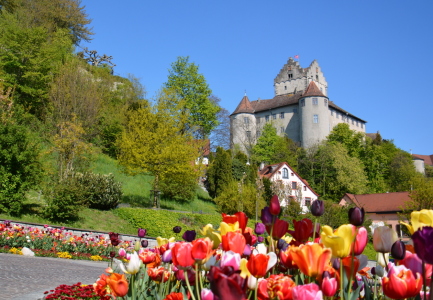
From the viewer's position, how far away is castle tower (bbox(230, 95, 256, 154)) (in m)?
65.6

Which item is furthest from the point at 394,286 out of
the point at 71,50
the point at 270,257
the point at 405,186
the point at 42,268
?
the point at 405,186

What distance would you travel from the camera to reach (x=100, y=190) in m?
20.6

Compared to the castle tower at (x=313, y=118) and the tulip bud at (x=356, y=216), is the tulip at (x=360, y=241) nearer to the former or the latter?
the tulip bud at (x=356, y=216)

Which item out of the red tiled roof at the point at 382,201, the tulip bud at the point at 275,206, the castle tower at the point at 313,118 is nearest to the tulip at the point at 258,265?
the tulip bud at the point at 275,206

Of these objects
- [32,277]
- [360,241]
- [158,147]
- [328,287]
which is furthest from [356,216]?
[158,147]

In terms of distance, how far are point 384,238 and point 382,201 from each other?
47738 mm

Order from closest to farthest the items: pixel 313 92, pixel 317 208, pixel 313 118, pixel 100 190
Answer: pixel 317 208 < pixel 100 190 < pixel 313 118 < pixel 313 92

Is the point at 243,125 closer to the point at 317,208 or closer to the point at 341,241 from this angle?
the point at 317,208

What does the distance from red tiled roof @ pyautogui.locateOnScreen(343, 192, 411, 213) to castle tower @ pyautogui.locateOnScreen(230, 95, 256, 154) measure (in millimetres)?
21287

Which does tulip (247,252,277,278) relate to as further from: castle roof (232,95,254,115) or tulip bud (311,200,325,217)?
castle roof (232,95,254,115)

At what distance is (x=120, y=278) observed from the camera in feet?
8.19

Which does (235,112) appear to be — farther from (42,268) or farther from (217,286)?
(217,286)

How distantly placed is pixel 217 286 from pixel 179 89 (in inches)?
1623

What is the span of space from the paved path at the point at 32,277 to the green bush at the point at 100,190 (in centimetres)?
1077
